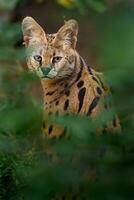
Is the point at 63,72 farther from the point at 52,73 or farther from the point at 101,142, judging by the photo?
the point at 101,142

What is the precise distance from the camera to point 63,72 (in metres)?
2.31

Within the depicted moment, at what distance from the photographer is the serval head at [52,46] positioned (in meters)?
2.04

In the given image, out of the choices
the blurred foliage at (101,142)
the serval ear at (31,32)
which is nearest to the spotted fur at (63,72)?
the serval ear at (31,32)

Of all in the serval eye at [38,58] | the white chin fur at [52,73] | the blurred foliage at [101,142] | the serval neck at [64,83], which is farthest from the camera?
the serval neck at [64,83]

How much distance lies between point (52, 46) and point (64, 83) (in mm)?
297

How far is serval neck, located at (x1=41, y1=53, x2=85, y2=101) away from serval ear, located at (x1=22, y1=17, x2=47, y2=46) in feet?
0.75

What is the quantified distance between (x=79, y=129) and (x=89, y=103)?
1321mm

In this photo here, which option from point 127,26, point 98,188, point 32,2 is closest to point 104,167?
point 98,188

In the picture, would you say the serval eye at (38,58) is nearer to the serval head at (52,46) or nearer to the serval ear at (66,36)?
the serval head at (52,46)

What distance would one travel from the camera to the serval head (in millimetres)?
2035

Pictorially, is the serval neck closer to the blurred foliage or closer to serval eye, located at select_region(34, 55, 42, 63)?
serval eye, located at select_region(34, 55, 42, 63)

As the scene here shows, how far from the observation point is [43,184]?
937 millimetres

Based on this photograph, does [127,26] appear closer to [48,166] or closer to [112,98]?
[112,98]

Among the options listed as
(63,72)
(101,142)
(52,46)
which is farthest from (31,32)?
(101,142)
